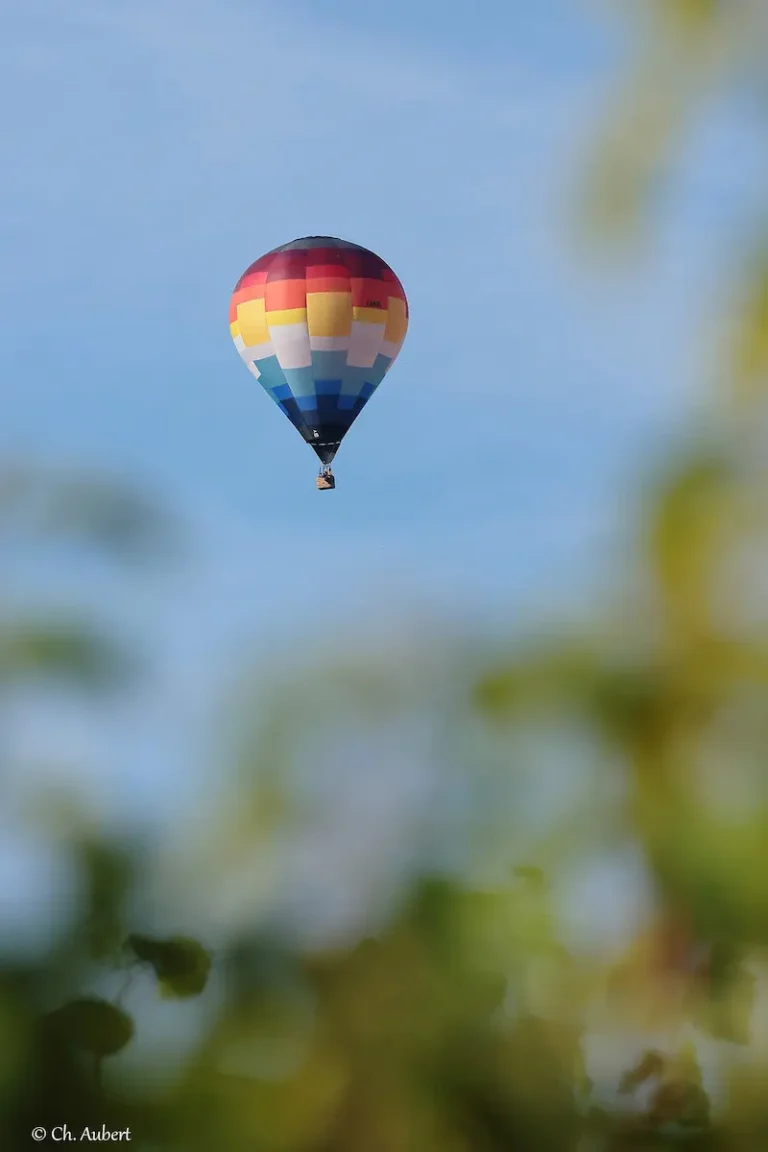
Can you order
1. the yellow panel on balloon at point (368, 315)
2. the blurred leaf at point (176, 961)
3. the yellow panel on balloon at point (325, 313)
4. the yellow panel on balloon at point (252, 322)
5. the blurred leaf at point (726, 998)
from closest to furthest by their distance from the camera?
the blurred leaf at point (726, 998) → the blurred leaf at point (176, 961) → the yellow panel on balloon at point (325, 313) → the yellow panel on balloon at point (368, 315) → the yellow panel on balloon at point (252, 322)

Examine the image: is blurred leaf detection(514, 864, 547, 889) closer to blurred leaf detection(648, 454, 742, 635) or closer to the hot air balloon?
blurred leaf detection(648, 454, 742, 635)

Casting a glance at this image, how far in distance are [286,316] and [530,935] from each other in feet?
105

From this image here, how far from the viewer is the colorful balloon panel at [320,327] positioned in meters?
33.2

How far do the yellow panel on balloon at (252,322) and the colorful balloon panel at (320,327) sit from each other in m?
0.02

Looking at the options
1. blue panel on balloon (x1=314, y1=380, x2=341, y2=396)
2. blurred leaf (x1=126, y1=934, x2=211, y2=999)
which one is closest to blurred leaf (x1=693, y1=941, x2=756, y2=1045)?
blurred leaf (x1=126, y1=934, x2=211, y2=999)

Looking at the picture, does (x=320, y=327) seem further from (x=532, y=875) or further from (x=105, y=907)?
(x=532, y=875)

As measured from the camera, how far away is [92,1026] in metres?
1.70

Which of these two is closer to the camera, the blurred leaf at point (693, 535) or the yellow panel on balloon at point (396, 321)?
the blurred leaf at point (693, 535)

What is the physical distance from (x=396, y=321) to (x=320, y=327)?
2139 millimetres

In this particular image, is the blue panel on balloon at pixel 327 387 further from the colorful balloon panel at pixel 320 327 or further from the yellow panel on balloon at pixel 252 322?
the yellow panel on balloon at pixel 252 322

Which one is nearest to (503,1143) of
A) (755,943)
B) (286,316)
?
(755,943)

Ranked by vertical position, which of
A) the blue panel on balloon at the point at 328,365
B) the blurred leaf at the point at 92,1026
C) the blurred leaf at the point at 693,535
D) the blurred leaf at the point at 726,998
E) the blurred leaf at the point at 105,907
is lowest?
the blurred leaf at the point at 92,1026

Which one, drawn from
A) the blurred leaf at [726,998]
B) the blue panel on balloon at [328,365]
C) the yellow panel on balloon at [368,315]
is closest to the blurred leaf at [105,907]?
the blurred leaf at [726,998]

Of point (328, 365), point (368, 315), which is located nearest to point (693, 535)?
point (368, 315)
